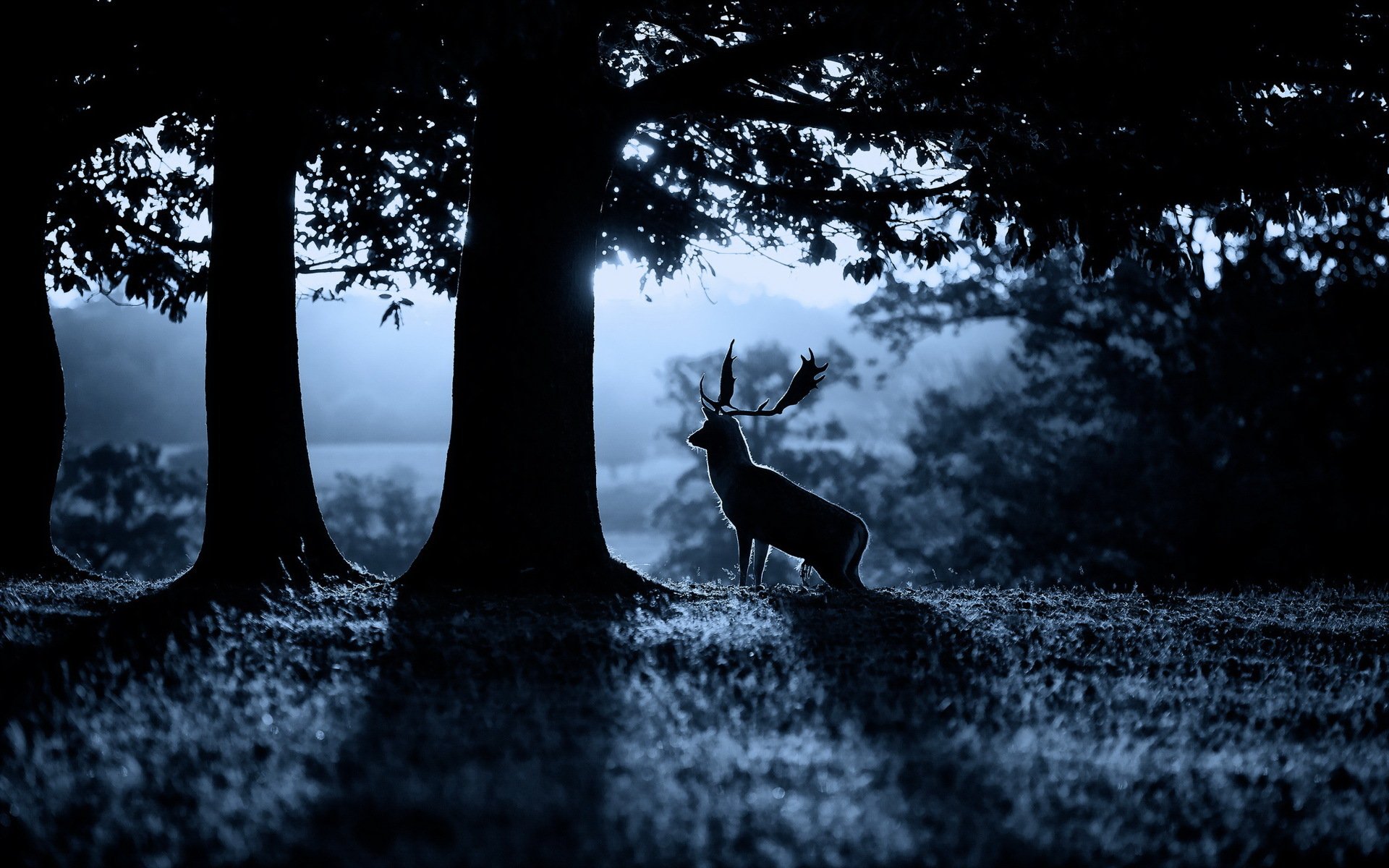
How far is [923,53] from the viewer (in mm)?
10703

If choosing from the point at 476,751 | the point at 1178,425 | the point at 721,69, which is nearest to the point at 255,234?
the point at 721,69

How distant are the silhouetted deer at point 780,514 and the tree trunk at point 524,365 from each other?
71.7 inches

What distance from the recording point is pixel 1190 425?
108 ft

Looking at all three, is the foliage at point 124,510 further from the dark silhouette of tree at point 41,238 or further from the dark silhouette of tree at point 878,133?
the dark silhouette of tree at point 878,133

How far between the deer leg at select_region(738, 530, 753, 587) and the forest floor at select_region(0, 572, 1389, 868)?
3.08 metres

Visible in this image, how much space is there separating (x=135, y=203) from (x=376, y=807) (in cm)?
1552

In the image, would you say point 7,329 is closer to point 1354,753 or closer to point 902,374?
point 1354,753

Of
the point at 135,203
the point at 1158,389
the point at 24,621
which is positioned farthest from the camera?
the point at 1158,389

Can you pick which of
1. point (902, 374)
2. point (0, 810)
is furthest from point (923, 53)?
point (902, 374)

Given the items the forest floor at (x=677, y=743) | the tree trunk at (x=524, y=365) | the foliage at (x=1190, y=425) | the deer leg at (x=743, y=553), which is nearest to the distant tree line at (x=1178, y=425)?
the foliage at (x=1190, y=425)

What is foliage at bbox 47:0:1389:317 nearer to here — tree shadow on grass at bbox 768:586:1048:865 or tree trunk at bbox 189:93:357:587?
tree trunk at bbox 189:93:357:587

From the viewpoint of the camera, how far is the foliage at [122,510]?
60.0 m

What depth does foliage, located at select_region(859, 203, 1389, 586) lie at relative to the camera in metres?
30.3

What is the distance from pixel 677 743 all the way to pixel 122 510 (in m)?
63.7
